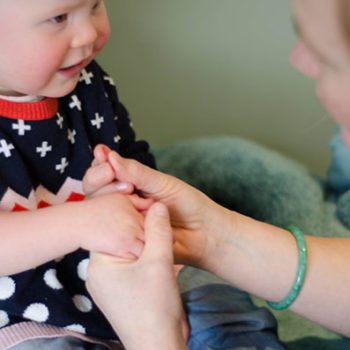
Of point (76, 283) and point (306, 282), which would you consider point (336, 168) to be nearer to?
point (306, 282)

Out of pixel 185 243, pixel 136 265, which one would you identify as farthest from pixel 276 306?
pixel 136 265

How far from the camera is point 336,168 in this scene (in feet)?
4.71

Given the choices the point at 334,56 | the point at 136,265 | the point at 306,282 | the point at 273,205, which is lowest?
the point at 273,205

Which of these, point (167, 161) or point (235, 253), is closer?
point (235, 253)

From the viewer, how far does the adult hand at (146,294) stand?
0.76m

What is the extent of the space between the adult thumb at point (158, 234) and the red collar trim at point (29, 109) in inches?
9.6

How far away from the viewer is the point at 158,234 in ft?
2.56

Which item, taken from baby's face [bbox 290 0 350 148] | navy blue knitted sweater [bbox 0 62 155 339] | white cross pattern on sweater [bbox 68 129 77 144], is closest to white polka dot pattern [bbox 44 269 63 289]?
navy blue knitted sweater [bbox 0 62 155 339]

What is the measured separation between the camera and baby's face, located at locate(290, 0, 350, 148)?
60cm

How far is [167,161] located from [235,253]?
1.77 feet

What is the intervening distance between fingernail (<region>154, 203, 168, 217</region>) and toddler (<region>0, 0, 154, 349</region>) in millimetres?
28

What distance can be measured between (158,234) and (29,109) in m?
0.29

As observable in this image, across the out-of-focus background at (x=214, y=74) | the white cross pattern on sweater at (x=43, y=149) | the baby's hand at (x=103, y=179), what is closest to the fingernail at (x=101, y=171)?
the baby's hand at (x=103, y=179)

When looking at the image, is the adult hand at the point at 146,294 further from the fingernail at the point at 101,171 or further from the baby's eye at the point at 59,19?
the baby's eye at the point at 59,19
